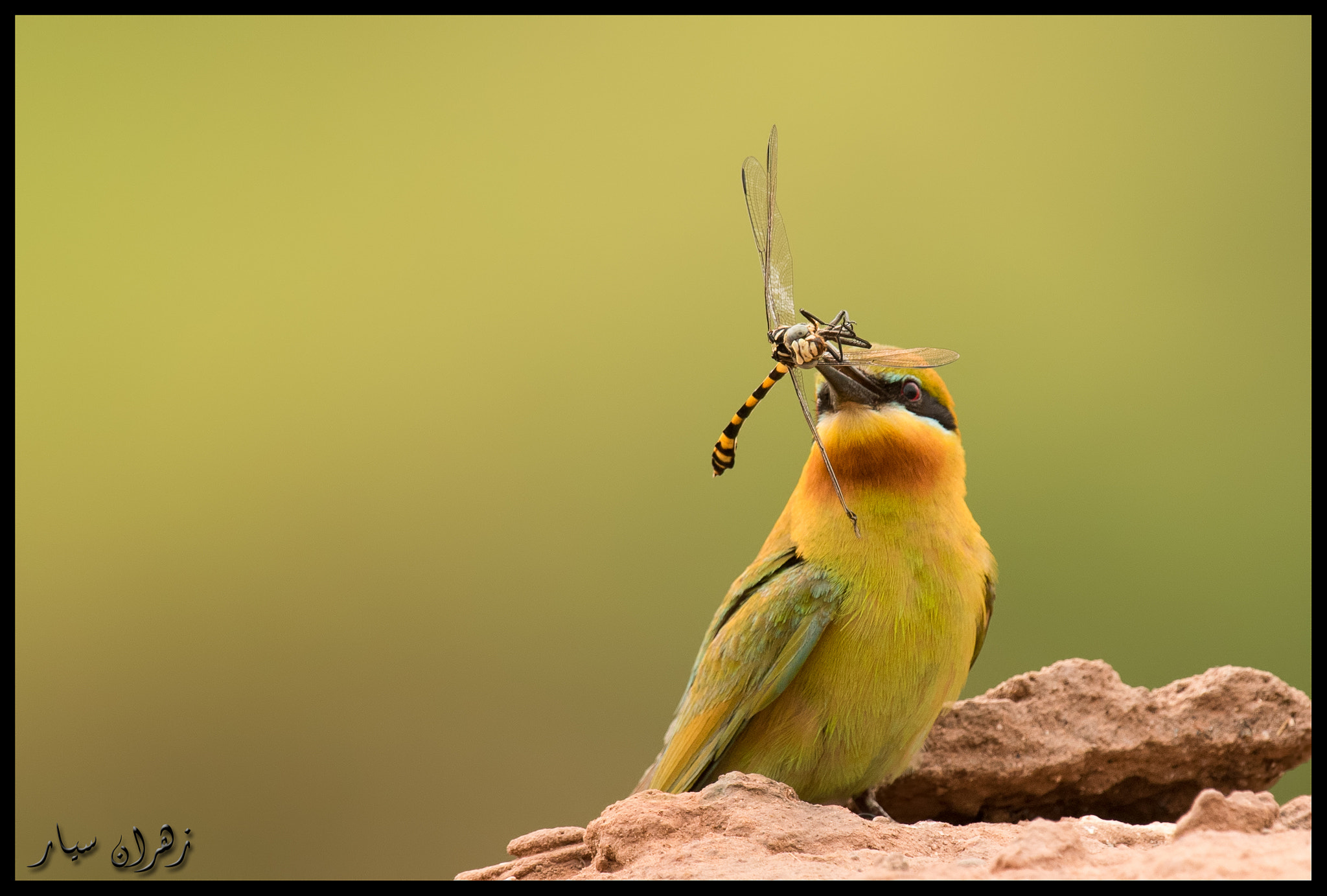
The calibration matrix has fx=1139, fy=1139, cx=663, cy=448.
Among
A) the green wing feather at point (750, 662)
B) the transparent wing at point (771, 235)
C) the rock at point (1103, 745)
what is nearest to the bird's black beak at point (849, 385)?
the transparent wing at point (771, 235)

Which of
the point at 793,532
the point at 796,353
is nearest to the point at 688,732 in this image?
the point at 793,532

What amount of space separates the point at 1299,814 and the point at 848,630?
0.77 meters

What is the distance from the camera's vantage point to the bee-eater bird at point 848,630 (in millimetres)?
2043

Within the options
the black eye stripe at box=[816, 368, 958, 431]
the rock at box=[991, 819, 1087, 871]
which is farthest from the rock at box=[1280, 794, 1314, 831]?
the black eye stripe at box=[816, 368, 958, 431]

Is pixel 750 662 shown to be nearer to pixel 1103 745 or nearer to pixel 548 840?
pixel 548 840

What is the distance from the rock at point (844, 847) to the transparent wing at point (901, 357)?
0.87 m

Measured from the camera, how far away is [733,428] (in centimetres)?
230

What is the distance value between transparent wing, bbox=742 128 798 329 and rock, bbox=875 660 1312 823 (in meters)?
0.90

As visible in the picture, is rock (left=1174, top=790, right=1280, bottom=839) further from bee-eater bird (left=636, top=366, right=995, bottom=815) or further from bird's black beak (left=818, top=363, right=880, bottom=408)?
bird's black beak (left=818, top=363, right=880, bottom=408)

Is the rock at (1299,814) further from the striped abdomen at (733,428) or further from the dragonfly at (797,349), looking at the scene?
the striped abdomen at (733,428)

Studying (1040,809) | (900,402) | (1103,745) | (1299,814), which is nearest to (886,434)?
(900,402)

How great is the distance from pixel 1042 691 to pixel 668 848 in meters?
1.09
